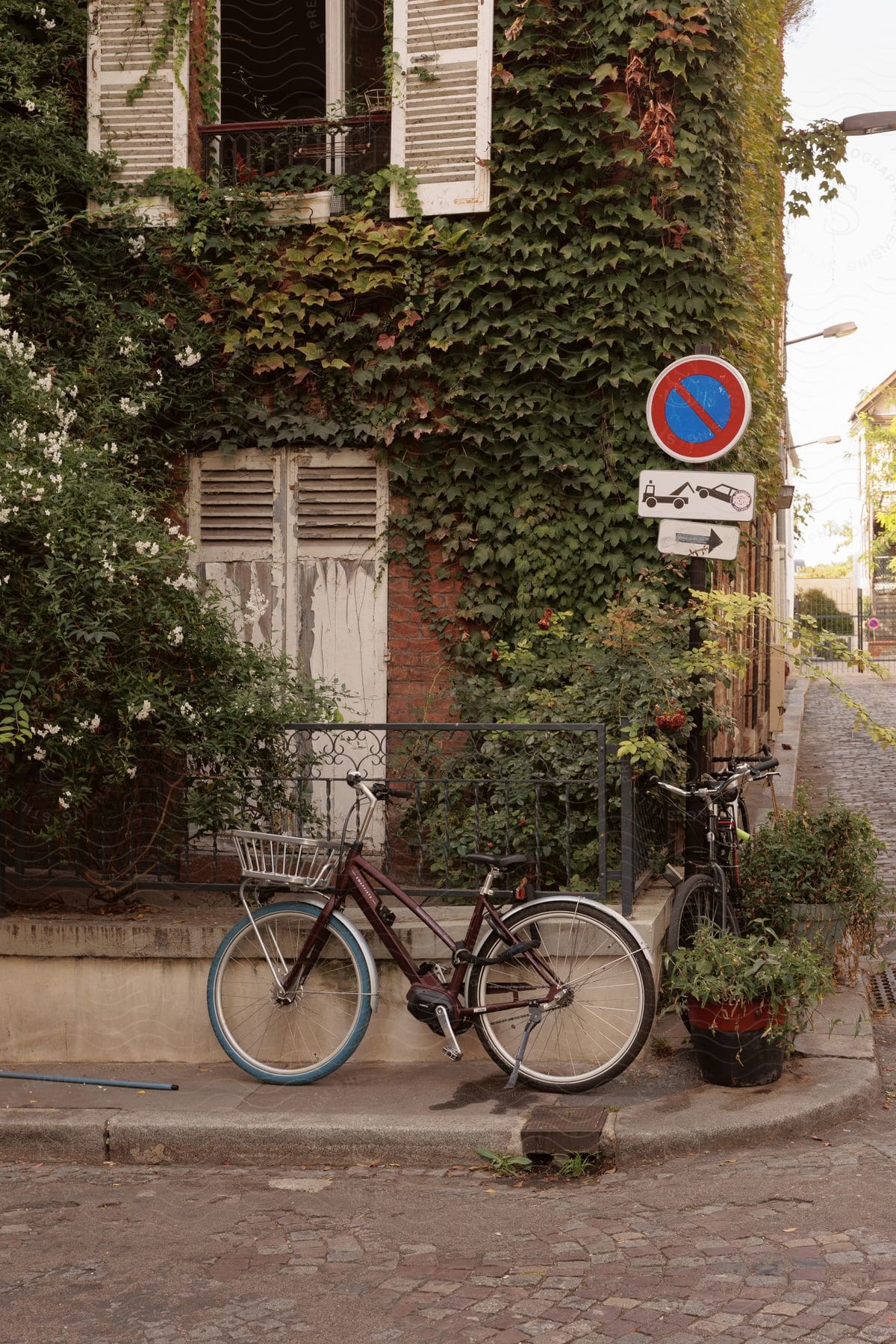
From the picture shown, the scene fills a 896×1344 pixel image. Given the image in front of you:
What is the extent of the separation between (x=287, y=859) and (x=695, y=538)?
243 cm

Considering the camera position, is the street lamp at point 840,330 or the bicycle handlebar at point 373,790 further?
the street lamp at point 840,330

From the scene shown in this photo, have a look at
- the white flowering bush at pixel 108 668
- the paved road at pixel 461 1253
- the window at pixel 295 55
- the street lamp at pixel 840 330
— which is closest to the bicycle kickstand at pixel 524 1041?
the paved road at pixel 461 1253

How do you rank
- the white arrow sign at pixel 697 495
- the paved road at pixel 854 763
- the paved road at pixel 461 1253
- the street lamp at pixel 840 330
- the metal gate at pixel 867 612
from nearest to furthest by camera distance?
the paved road at pixel 461 1253 < the white arrow sign at pixel 697 495 < the paved road at pixel 854 763 < the street lamp at pixel 840 330 < the metal gate at pixel 867 612

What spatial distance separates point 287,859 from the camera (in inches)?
240

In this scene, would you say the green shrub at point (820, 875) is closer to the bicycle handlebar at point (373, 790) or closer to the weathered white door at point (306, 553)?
the bicycle handlebar at point (373, 790)

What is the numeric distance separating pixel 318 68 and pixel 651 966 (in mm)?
6474

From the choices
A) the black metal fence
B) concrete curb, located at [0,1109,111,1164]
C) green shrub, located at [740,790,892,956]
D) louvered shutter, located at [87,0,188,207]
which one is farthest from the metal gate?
concrete curb, located at [0,1109,111,1164]

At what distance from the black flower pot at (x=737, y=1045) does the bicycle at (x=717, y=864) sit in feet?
1.60

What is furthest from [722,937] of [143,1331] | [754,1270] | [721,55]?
[721,55]

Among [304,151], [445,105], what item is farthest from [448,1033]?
[304,151]

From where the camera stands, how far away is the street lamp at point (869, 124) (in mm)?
10438

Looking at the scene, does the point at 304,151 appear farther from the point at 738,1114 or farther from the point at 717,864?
the point at 738,1114

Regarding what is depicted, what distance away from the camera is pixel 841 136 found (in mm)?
10781

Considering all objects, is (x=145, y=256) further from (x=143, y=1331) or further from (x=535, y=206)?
(x=143, y=1331)
